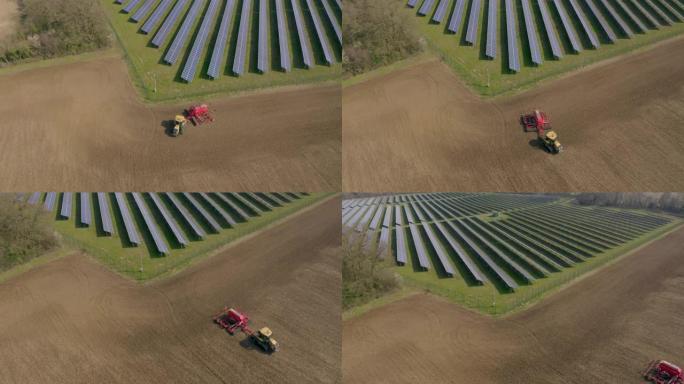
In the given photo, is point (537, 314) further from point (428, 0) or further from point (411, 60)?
point (428, 0)

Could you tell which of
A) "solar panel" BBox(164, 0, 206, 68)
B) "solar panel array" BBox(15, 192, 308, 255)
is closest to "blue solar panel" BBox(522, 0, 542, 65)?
"solar panel array" BBox(15, 192, 308, 255)

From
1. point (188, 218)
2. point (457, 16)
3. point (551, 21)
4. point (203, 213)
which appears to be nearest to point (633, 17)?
point (551, 21)

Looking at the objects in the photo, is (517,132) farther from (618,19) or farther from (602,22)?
(618,19)

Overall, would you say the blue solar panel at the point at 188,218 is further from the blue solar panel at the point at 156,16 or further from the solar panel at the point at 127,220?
the blue solar panel at the point at 156,16

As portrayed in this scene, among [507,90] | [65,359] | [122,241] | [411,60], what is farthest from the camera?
[411,60]

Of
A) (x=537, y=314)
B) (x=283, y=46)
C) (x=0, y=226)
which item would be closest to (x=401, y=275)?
(x=537, y=314)

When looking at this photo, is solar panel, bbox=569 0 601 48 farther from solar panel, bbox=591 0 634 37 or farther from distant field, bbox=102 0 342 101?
distant field, bbox=102 0 342 101

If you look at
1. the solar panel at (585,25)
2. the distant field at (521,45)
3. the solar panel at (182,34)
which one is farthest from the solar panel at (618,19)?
the solar panel at (182,34)
